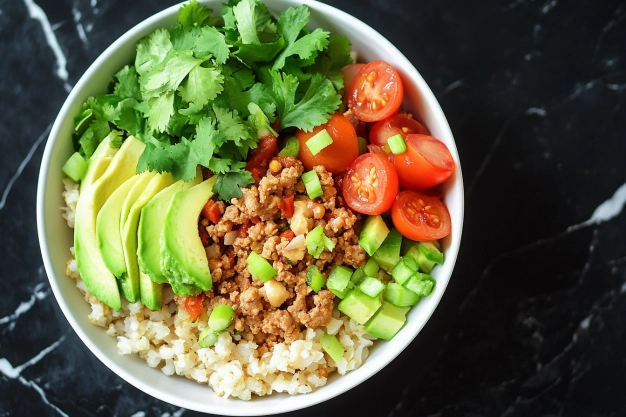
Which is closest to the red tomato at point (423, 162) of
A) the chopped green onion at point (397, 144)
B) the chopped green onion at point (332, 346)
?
the chopped green onion at point (397, 144)

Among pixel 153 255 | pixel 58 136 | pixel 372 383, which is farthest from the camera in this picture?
pixel 372 383

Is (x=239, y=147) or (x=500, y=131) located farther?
(x=500, y=131)

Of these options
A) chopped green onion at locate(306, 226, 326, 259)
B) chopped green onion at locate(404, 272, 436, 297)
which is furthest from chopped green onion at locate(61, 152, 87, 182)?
chopped green onion at locate(404, 272, 436, 297)

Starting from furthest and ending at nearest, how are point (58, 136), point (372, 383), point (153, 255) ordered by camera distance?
point (372, 383) → point (58, 136) → point (153, 255)

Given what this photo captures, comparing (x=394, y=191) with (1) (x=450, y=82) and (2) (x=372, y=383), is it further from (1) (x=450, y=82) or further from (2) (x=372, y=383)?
(2) (x=372, y=383)

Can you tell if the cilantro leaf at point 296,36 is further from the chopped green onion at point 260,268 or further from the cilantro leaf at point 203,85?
the chopped green onion at point 260,268

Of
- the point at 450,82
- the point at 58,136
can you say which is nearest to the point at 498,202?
the point at 450,82

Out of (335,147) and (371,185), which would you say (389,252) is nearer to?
(371,185)

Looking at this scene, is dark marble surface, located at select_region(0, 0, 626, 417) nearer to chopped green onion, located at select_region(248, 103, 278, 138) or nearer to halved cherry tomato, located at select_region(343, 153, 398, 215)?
halved cherry tomato, located at select_region(343, 153, 398, 215)
